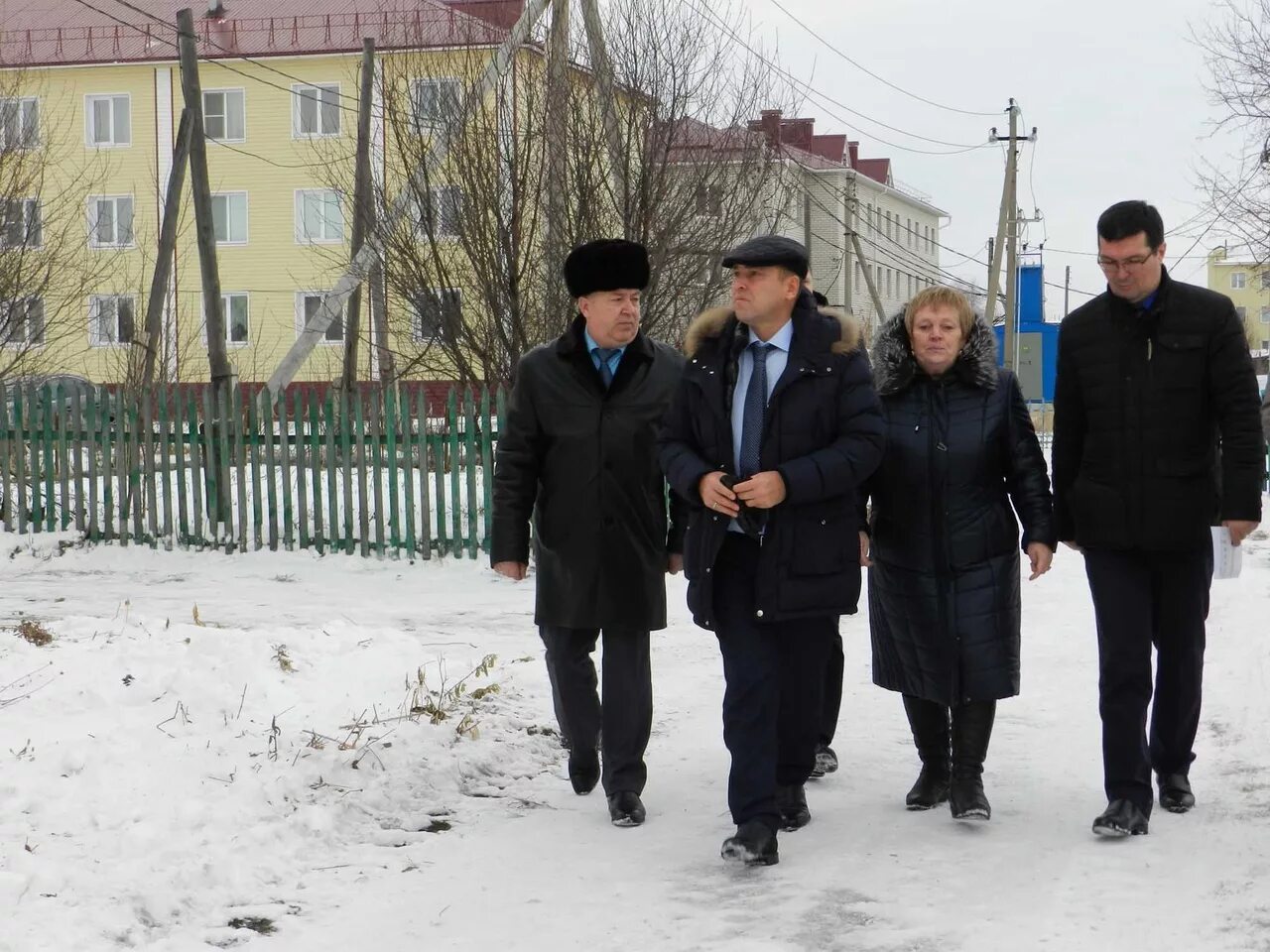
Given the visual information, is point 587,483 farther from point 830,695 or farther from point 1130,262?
point 1130,262

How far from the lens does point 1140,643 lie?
4.95 m

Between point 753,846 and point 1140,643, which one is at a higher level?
point 1140,643

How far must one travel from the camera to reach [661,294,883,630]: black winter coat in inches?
184

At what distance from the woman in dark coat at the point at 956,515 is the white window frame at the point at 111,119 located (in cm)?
3890

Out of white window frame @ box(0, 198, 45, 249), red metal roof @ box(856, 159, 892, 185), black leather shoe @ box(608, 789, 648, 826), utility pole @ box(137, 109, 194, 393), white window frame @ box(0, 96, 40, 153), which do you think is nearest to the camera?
black leather shoe @ box(608, 789, 648, 826)

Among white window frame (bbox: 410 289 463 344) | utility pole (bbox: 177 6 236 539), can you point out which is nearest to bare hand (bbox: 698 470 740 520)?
white window frame (bbox: 410 289 463 344)

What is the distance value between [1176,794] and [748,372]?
6.50 feet

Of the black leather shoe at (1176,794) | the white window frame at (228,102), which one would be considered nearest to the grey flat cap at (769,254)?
the black leather shoe at (1176,794)

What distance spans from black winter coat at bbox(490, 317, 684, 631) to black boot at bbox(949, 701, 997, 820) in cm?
105

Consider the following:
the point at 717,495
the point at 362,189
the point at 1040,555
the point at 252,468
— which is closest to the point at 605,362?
the point at 717,495

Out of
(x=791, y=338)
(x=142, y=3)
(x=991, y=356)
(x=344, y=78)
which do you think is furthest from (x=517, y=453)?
(x=142, y=3)

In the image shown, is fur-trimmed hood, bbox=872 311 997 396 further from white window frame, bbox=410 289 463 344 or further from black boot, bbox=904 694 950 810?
white window frame, bbox=410 289 463 344

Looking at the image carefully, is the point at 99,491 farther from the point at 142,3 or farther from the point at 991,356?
the point at 142,3

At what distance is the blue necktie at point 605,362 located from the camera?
17.8 ft
